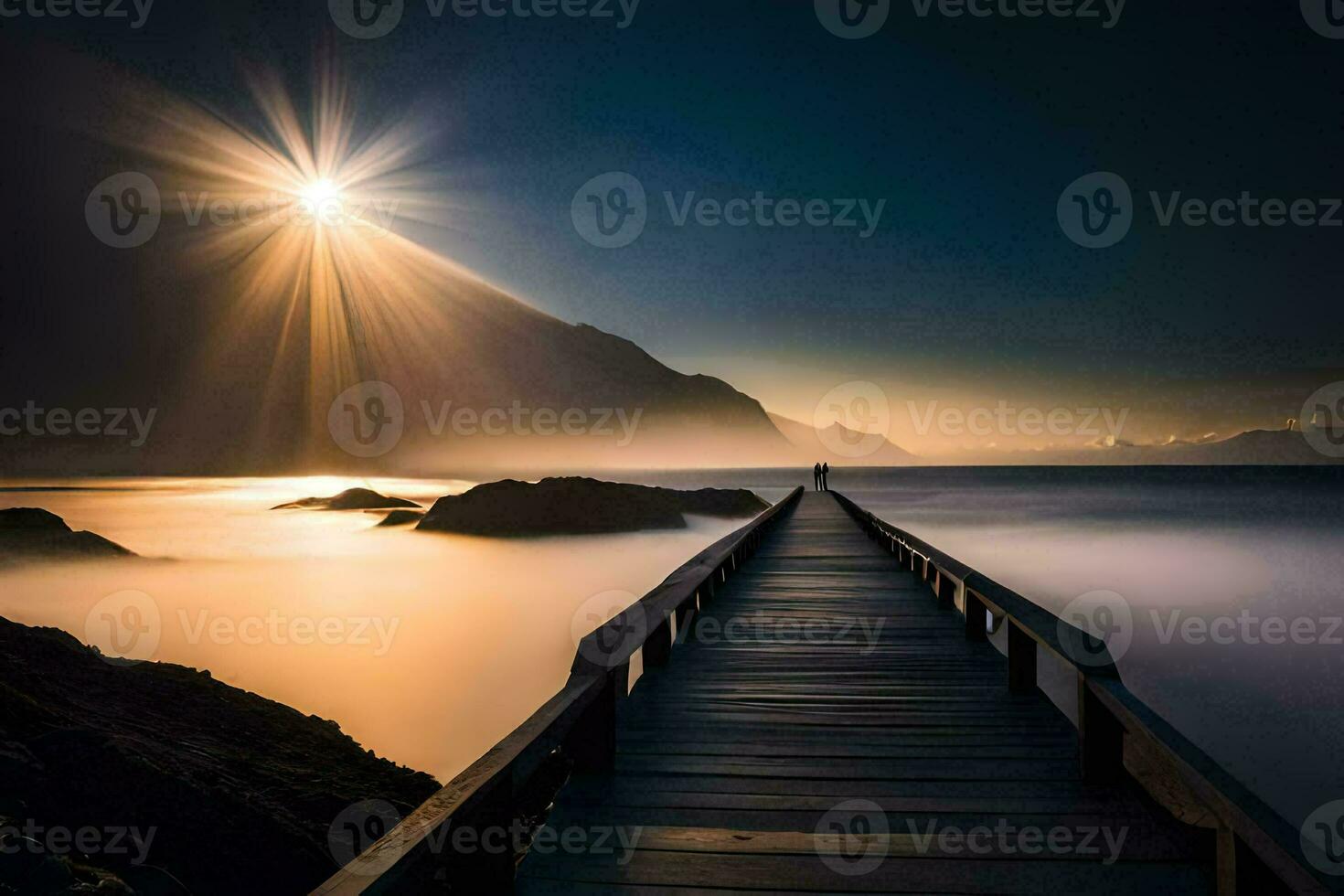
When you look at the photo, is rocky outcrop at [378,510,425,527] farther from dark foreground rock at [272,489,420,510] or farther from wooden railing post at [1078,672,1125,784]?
wooden railing post at [1078,672,1125,784]

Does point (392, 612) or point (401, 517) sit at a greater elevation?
point (401, 517)

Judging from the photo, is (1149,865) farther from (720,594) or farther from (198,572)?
(198,572)

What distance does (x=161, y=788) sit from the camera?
5.74 meters

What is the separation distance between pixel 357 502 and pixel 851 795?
56.0 meters

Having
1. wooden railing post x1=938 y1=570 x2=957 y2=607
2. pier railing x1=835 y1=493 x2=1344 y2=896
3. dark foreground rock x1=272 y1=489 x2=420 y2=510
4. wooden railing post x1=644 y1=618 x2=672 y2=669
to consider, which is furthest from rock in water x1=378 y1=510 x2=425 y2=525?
pier railing x1=835 y1=493 x2=1344 y2=896

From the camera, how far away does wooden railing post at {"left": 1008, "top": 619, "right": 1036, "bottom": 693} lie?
16.8 feet

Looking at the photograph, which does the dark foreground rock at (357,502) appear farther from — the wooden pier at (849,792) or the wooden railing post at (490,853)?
the wooden railing post at (490,853)

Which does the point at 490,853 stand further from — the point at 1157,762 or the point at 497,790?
the point at 1157,762

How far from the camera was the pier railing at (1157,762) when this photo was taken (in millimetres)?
2031

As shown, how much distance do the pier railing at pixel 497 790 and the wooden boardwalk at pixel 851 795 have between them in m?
0.24

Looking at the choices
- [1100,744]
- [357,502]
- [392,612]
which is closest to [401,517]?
[357,502]

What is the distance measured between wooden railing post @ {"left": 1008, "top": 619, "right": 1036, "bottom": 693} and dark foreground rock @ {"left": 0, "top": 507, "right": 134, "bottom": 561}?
129 feet

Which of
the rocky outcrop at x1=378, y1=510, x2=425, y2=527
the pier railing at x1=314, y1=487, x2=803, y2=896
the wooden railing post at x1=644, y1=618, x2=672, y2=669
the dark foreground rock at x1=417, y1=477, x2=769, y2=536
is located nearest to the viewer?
the pier railing at x1=314, y1=487, x2=803, y2=896

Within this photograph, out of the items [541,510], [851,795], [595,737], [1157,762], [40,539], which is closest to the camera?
[1157,762]
